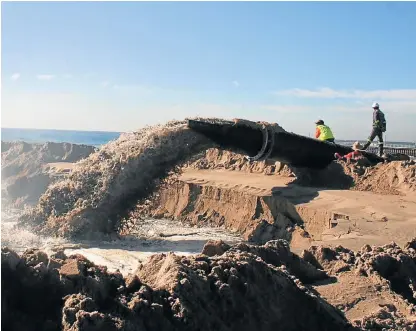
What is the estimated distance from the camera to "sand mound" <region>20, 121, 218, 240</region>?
29.7 feet

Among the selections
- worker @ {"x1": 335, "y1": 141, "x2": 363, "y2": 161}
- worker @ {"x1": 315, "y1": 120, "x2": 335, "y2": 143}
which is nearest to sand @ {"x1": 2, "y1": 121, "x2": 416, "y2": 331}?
worker @ {"x1": 335, "y1": 141, "x2": 363, "y2": 161}

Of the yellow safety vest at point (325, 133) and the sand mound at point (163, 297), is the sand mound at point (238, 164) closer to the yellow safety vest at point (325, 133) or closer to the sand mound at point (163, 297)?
the yellow safety vest at point (325, 133)

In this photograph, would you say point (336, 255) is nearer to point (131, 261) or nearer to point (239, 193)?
point (131, 261)

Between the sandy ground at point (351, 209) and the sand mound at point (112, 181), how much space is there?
235 cm

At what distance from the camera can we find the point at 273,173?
12.9m

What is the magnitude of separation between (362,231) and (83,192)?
4920 mm

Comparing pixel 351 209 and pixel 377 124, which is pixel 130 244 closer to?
pixel 351 209

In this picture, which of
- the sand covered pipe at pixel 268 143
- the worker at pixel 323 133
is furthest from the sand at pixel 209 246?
the worker at pixel 323 133

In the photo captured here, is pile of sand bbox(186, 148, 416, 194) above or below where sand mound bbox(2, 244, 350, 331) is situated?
above

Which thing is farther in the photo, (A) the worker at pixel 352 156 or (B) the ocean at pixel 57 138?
(B) the ocean at pixel 57 138

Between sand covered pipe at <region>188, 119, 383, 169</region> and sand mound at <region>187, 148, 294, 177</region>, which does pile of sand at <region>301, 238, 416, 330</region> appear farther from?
sand mound at <region>187, 148, 294, 177</region>

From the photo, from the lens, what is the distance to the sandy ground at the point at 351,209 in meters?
7.50

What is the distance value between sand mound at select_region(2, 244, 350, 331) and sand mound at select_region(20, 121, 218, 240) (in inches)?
205

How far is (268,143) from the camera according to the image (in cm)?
1051
